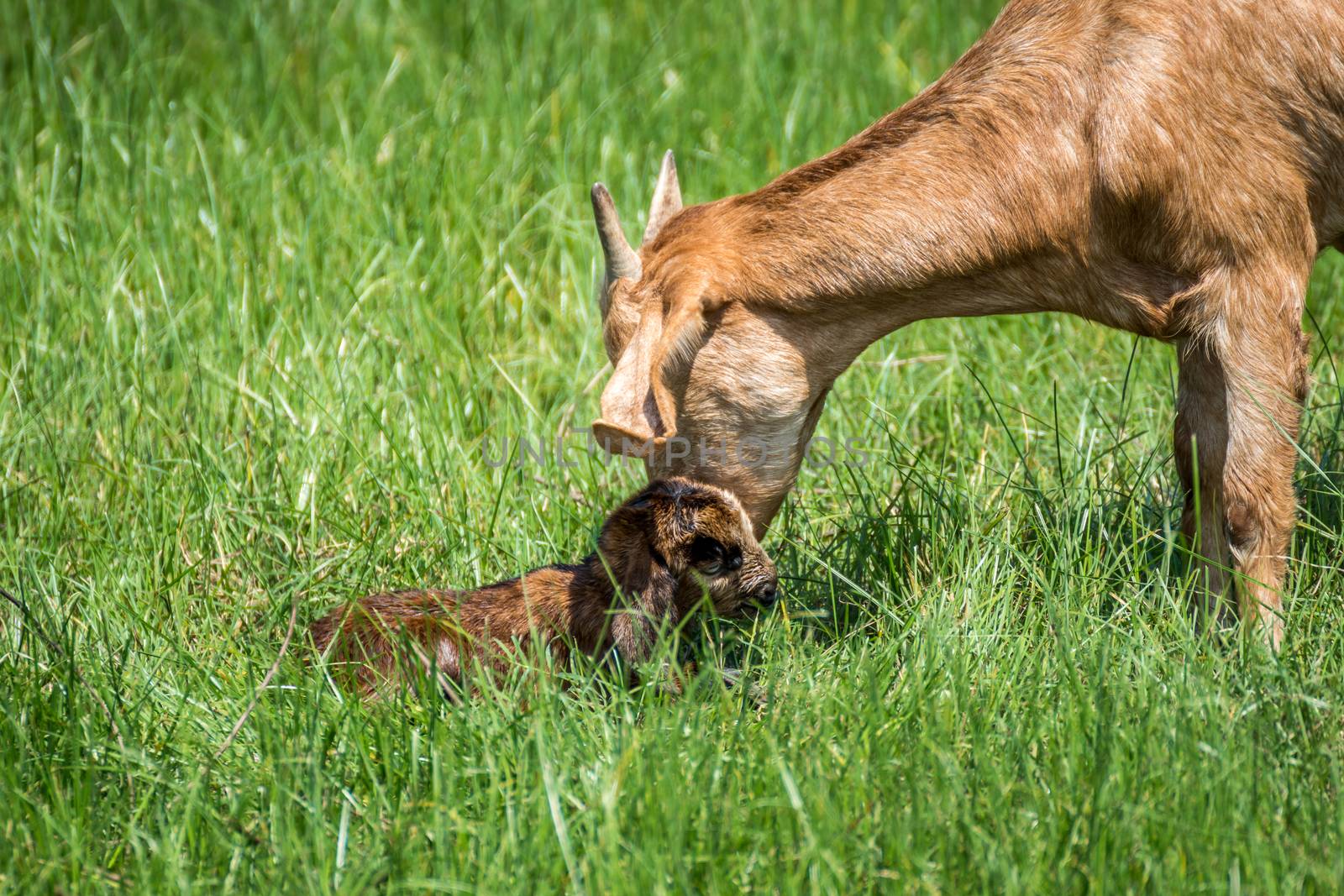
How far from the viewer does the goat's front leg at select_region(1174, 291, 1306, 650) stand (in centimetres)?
364

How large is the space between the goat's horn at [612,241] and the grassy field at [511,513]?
1115 millimetres

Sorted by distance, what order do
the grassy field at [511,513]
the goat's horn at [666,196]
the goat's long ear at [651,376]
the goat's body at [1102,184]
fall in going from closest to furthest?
the grassy field at [511,513] → the goat's long ear at [651,376] → the goat's body at [1102,184] → the goat's horn at [666,196]

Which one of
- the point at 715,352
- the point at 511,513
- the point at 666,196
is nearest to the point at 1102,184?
the point at 715,352

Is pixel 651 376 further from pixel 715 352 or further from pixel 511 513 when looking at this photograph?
pixel 511 513

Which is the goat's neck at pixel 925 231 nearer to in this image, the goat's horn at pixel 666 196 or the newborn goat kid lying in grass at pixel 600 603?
the goat's horn at pixel 666 196

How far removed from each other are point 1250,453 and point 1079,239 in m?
0.75

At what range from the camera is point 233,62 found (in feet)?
24.7

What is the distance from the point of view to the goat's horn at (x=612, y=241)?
372cm

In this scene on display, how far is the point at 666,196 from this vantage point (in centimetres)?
422

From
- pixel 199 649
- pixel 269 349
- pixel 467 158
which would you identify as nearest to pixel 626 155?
pixel 467 158

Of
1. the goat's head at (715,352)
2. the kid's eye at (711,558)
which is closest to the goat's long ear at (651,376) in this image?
the goat's head at (715,352)

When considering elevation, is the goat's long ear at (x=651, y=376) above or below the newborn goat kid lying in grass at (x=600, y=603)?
above

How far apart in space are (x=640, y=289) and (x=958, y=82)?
3.66 feet

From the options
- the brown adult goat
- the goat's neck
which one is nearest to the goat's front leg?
the brown adult goat
